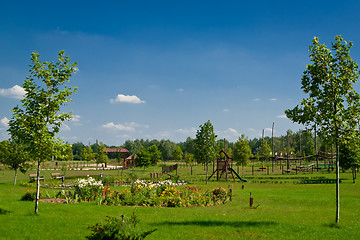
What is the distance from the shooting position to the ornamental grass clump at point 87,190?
19.9 metres

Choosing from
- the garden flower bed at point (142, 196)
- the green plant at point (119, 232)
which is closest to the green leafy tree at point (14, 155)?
the garden flower bed at point (142, 196)

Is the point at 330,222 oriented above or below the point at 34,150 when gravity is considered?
below

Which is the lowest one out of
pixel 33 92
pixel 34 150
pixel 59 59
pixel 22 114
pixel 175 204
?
pixel 175 204

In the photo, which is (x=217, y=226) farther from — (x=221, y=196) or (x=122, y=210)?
(x=221, y=196)

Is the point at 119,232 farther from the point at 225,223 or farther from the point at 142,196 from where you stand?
the point at 142,196

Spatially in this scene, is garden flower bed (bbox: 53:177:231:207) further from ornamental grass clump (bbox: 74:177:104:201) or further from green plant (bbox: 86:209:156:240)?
green plant (bbox: 86:209:156:240)

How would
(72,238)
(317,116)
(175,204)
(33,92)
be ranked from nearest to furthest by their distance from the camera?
1. (72,238)
2. (317,116)
3. (33,92)
4. (175,204)

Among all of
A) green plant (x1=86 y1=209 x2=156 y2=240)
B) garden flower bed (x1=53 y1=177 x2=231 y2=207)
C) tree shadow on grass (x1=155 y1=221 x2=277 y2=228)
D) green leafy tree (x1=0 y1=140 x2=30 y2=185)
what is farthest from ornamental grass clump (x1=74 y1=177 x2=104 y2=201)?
green leafy tree (x1=0 y1=140 x2=30 y2=185)

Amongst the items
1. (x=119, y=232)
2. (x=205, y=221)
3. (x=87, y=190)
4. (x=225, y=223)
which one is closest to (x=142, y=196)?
(x=87, y=190)

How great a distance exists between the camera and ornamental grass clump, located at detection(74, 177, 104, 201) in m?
19.9

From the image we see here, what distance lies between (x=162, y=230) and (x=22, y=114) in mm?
8627

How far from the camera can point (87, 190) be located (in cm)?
2003

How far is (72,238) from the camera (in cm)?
1066

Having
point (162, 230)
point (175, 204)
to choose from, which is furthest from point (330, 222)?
point (175, 204)
